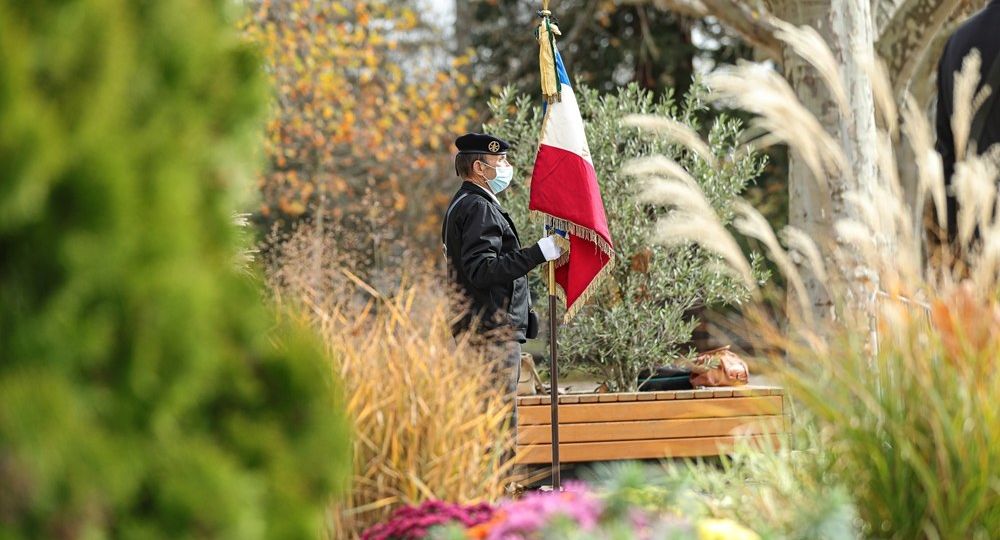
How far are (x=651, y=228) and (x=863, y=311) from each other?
15.0ft

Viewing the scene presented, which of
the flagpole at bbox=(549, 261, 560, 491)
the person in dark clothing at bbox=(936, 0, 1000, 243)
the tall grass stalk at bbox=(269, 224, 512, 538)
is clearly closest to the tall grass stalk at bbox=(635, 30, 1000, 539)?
the tall grass stalk at bbox=(269, 224, 512, 538)

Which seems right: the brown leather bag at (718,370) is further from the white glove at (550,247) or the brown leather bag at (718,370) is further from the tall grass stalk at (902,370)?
the tall grass stalk at (902,370)

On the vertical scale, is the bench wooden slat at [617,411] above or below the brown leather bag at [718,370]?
below

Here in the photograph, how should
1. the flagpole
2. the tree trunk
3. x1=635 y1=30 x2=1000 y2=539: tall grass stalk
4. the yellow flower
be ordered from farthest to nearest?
the tree trunk, the flagpole, x1=635 y1=30 x2=1000 y2=539: tall grass stalk, the yellow flower

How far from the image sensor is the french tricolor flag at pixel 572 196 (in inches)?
239

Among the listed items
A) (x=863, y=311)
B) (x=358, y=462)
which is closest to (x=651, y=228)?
(x=863, y=311)

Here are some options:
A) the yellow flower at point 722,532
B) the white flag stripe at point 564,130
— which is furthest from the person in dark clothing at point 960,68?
the yellow flower at point 722,532

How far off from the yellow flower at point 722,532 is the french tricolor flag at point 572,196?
10.3 feet

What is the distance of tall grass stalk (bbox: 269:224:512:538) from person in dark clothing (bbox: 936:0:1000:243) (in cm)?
234

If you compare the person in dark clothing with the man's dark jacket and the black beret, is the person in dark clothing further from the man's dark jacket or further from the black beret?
the black beret

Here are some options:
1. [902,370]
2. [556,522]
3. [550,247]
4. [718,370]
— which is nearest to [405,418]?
[556,522]

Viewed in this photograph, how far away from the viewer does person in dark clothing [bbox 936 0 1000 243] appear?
483 centimetres

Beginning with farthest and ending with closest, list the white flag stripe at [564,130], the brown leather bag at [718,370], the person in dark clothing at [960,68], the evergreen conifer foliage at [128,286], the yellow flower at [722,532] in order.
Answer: the brown leather bag at [718,370]
the white flag stripe at [564,130]
the person in dark clothing at [960,68]
the yellow flower at [722,532]
the evergreen conifer foliage at [128,286]

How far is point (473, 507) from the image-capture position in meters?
3.21
